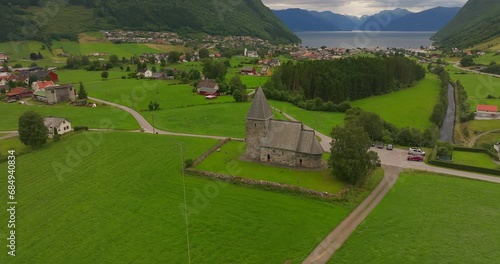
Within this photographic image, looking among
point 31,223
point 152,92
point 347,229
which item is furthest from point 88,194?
point 152,92

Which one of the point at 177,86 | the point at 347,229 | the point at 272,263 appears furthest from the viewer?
the point at 177,86

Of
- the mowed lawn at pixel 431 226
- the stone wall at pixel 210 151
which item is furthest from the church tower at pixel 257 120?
the mowed lawn at pixel 431 226

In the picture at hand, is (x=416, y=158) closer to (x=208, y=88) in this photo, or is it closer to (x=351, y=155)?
(x=351, y=155)

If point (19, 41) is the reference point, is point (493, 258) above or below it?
below

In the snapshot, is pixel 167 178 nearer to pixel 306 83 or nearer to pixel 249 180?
pixel 249 180

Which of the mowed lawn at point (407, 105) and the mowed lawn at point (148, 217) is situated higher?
the mowed lawn at point (407, 105)

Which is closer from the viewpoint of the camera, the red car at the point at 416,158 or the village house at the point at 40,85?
the red car at the point at 416,158

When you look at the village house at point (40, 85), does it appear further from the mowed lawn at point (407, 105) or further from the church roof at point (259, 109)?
the mowed lawn at point (407, 105)
